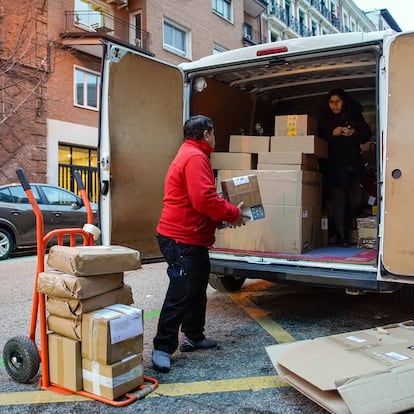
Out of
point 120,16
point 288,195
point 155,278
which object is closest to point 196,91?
point 288,195

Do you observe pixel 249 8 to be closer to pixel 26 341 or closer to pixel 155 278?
pixel 155 278

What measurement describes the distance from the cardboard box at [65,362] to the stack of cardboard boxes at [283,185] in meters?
2.31

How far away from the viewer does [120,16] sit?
18.4 metres

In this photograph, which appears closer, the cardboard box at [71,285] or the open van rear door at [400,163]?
the cardboard box at [71,285]

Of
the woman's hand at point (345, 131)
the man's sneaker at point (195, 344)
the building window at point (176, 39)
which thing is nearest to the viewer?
the man's sneaker at point (195, 344)

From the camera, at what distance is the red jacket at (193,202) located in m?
3.33

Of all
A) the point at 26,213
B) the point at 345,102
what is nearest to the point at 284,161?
the point at 345,102

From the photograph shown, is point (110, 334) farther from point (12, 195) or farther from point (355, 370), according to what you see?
point (12, 195)

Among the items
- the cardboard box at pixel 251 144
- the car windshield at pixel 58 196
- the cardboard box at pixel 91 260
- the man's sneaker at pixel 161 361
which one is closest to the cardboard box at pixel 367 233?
the cardboard box at pixel 251 144

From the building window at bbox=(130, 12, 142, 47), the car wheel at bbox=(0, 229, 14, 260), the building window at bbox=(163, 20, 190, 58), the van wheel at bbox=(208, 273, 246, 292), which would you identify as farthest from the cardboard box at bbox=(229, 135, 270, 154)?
the building window at bbox=(163, 20, 190, 58)

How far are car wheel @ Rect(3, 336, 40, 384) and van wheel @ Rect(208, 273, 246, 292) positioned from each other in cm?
259

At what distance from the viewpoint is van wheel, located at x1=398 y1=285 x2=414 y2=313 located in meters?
4.13

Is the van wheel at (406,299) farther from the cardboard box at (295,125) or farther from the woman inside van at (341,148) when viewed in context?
the cardboard box at (295,125)

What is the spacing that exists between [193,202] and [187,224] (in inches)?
8.1
